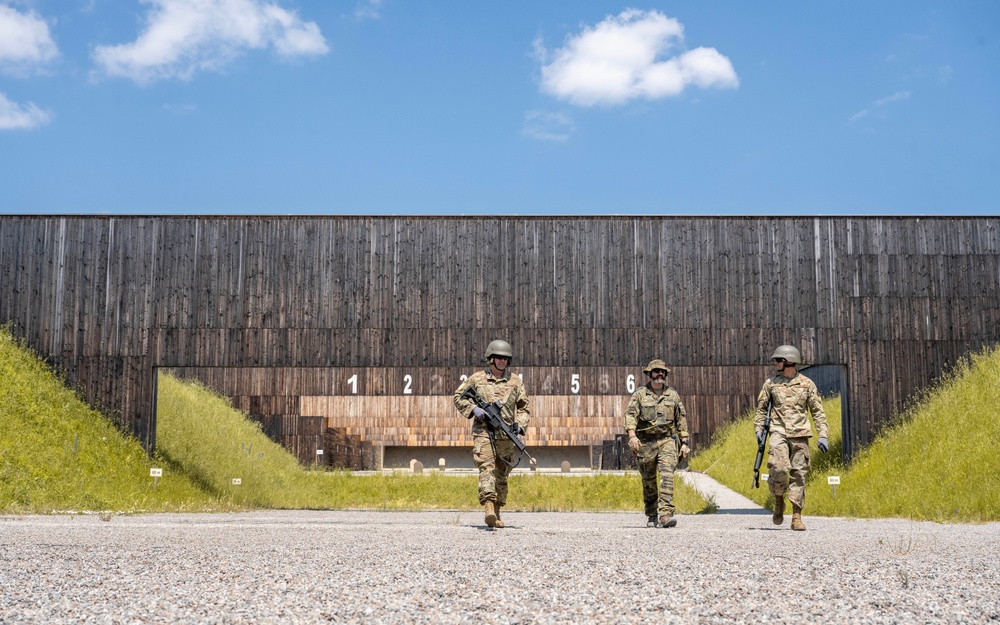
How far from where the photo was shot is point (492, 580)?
561 cm

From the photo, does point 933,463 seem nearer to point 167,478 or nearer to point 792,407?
point 792,407

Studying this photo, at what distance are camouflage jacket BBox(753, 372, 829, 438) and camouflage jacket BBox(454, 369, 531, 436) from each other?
9.96 ft

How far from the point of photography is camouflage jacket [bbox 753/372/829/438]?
39.1 ft

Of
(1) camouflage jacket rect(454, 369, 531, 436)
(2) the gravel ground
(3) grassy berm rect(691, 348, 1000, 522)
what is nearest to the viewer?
(2) the gravel ground

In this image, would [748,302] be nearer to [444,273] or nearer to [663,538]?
[444,273]

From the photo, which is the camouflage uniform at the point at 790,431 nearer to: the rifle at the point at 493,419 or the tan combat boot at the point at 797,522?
the tan combat boot at the point at 797,522

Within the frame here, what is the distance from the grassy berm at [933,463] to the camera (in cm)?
1525

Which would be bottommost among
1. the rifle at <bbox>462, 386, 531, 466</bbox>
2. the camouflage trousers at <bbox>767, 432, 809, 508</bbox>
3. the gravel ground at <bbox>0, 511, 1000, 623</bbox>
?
the gravel ground at <bbox>0, 511, 1000, 623</bbox>

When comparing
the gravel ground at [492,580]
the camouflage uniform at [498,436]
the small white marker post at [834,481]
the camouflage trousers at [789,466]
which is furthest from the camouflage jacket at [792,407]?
the small white marker post at [834,481]

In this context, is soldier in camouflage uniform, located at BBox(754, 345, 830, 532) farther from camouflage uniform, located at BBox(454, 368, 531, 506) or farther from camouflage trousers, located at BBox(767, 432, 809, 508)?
camouflage uniform, located at BBox(454, 368, 531, 506)

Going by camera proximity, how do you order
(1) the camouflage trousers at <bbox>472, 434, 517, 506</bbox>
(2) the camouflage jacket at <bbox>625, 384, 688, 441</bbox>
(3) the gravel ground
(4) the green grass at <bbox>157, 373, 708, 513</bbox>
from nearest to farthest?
(3) the gravel ground
(1) the camouflage trousers at <bbox>472, 434, 517, 506</bbox>
(2) the camouflage jacket at <bbox>625, 384, 688, 441</bbox>
(4) the green grass at <bbox>157, 373, 708, 513</bbox>

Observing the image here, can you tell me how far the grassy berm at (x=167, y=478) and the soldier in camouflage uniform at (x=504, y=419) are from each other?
7564 mm

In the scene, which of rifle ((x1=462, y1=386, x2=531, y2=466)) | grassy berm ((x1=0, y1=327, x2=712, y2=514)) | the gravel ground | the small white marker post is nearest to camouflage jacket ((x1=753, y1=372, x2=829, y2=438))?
the gravel ground

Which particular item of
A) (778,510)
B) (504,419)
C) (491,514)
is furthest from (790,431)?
(491,514)
